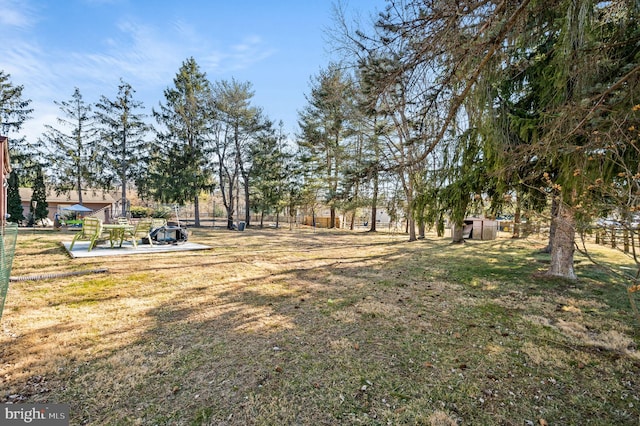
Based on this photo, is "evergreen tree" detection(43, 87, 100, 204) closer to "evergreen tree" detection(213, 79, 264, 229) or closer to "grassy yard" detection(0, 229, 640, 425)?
"evergreen tree" detection(213, 79, 264, 229)

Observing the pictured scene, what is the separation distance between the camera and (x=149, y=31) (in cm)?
718

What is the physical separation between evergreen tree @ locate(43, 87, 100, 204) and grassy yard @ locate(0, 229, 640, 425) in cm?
2007

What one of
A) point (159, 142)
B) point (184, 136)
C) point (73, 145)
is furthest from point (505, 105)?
point (73, 145)

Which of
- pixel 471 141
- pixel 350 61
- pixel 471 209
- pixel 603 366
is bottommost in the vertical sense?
pixel 603 366

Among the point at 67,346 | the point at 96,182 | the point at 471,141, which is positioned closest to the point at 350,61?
the point at 471,141

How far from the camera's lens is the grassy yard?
1922mm

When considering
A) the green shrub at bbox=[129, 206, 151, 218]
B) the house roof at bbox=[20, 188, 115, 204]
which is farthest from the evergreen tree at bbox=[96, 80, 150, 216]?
the house roof at bbox=[20, 188, 115, 204]

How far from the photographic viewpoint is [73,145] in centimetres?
2033

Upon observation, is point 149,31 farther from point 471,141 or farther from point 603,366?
point 603,366

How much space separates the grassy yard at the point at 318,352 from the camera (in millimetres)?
1922

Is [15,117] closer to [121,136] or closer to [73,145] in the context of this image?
[73,145]

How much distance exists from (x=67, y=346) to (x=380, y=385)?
2.98 metres

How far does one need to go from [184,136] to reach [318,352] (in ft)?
71.3

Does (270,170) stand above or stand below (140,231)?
above
